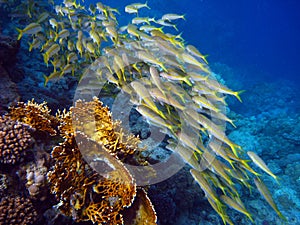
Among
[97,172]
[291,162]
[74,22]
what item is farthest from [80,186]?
[291,162]

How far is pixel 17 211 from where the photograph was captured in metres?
2.48

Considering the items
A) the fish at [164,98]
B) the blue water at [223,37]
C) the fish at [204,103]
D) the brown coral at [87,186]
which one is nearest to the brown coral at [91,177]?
the brown coral at [87,186]

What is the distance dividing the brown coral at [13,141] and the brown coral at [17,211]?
1.57 feet

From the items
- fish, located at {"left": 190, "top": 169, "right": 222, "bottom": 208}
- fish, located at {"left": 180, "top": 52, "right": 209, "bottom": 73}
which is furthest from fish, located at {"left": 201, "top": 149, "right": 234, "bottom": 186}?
fish, located at {"left": 180, "top": 52, "right": 209, "bottom": 73}

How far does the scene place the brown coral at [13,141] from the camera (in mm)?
2760

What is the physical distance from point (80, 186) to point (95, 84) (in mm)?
3355

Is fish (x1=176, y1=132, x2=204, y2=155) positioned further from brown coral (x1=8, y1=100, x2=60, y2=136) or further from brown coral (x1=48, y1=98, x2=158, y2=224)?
brown coral (x1=8, y1=100, x2=60, y2=136)

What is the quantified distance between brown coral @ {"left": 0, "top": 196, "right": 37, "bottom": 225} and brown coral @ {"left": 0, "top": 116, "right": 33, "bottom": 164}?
0.48m

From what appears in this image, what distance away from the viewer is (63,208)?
8.67ft

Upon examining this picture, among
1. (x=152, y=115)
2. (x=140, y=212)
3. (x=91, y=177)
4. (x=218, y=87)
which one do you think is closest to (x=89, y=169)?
(x=91, y=177)

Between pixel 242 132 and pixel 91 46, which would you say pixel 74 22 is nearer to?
pixel 91 46

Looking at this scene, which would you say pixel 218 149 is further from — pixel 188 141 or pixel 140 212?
pixel 140 212

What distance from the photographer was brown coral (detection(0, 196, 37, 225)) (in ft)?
7.90

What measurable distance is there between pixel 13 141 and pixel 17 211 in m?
0.82
